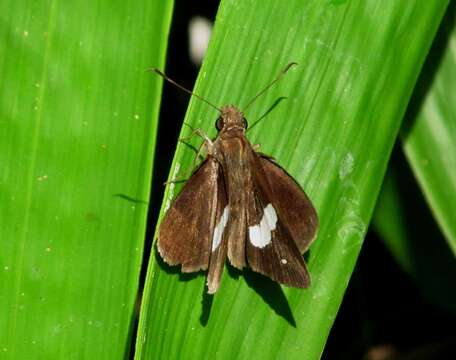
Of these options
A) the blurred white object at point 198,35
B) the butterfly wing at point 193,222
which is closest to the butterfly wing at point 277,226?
the butterfly wing at point 193,222

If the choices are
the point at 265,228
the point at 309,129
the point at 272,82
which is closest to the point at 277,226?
the point at 265,228

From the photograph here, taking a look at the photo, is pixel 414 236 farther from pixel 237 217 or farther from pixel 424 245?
pixel 237 217

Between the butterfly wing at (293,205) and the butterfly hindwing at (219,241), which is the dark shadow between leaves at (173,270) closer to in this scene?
the butterfly hindwing at (219,241)

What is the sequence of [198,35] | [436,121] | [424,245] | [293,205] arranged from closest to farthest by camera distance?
[293,205]
[436,121]
[424,245]
[198,35]

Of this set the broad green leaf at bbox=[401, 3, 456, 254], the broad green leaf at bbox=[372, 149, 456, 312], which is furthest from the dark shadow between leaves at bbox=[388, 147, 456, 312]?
the broad green leaf at bbox=[401, 3, 456, 254]

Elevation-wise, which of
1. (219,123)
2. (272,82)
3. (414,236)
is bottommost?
(414,236)

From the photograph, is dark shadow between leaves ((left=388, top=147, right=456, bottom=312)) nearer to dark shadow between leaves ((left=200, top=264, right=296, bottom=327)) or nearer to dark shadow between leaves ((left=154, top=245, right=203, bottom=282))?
dark shadow between leaves ((left=200, top=264, right=296, bottom=327))

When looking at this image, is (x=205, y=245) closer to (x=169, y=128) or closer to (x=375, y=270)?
(x=169, y=128)
